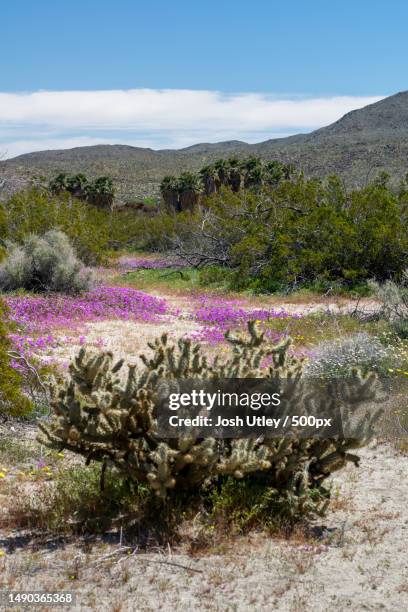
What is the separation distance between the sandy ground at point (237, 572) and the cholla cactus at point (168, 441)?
0.42m

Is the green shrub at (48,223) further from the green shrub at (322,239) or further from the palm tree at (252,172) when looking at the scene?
the palm tree at (252,172)

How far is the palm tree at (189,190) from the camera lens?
43.9m

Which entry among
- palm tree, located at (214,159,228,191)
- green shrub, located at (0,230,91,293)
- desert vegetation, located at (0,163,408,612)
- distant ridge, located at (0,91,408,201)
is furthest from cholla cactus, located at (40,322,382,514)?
palm tree, located at (214,159,228,191)

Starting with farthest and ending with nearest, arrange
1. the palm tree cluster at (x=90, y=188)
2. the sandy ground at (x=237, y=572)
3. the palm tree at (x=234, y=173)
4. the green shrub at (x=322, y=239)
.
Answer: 1. the palm tree at (x=234, y=173)
2. the palm tree cluster at (x=90, y=188)
3. the green shrub at (x=322, y=239)
4. the sandy ground at (x=237, y=572)

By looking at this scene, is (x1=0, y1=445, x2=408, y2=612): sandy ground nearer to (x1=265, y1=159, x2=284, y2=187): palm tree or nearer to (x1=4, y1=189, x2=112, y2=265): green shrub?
(x1=4, y1=189, x2=112, y2=265): green shrub

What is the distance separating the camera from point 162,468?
4320mm

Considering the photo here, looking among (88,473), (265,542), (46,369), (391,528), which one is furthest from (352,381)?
(46,369)

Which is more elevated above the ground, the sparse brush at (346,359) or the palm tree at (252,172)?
the palm tree at (252,172)

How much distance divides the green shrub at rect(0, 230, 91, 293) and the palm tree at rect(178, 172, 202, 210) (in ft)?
86.0

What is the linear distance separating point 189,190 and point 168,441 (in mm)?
40383

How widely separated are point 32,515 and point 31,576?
855mm

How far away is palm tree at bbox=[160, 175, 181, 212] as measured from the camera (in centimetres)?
4441

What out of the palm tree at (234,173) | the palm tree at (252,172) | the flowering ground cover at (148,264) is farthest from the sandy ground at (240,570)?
the palm tree at (234,173)

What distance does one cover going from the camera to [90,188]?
44031mm
